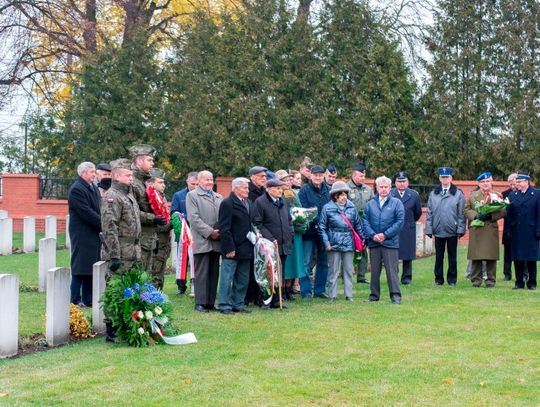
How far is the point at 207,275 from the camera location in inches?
546

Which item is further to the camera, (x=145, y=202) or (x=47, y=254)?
(x=47, y=254)

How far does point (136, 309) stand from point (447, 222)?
775 cm

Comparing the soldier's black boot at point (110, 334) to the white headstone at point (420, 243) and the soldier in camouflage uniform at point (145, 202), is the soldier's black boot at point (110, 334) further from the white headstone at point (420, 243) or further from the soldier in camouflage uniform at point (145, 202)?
the white headstone at point (420, 243)

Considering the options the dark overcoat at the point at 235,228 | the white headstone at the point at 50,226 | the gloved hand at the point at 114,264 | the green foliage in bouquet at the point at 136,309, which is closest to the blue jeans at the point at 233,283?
the dark overcoat at the point at 235,228

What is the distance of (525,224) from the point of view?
16.8 metres

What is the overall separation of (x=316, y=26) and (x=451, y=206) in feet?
44.2

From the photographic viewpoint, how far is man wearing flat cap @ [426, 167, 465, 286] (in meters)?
17.3

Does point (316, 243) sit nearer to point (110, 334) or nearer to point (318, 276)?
point (318, 276)

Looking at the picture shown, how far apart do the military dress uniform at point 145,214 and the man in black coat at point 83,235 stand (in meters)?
1.24

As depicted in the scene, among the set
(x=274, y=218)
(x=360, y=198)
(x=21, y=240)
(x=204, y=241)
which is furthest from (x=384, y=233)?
(x=21, y=240)

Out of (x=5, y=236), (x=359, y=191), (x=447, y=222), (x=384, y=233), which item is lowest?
(x=5, y=236)

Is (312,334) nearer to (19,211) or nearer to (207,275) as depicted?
(207,275)

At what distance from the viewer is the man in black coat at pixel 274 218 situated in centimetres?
1424

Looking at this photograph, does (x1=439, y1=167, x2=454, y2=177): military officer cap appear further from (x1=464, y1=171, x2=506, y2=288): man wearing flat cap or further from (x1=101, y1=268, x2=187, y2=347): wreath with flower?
(x1=101, y1=268, x2=187, y2=347): wreath with flower
